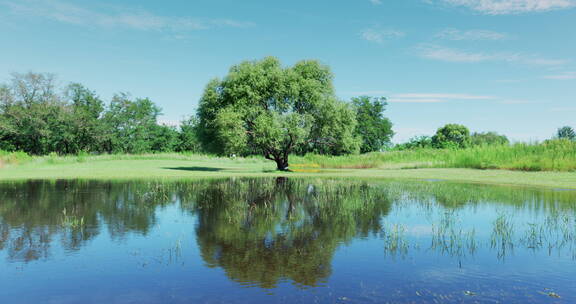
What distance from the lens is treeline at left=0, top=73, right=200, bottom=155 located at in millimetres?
87812

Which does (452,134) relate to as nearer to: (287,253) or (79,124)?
(79,124)

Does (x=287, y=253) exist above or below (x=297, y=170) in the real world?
below

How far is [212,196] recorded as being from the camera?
20.2 metres

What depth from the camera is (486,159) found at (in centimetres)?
3938

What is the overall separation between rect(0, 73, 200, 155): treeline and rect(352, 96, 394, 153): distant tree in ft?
165

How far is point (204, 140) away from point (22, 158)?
29499mm

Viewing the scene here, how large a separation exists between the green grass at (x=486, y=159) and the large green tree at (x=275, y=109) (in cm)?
780

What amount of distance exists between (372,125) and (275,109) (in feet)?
250

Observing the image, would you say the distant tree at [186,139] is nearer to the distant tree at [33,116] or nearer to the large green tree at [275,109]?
the distant tree at [33,116]

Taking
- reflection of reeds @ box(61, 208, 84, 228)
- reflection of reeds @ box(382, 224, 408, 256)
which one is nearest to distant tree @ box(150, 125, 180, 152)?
reflection of reeds @ box(61, 208, 84, 228)

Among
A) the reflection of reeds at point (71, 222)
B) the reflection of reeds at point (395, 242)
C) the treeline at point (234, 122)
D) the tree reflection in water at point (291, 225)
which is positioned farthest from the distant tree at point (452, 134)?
the reflection of reeds at point (71, 222)

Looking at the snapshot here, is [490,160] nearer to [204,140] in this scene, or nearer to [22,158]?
[204,140]

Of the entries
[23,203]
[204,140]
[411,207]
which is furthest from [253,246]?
[204,140]

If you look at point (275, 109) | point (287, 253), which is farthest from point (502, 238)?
point (275, 109)
